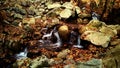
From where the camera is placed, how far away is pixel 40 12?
12625mm

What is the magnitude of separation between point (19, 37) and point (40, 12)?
3.33m

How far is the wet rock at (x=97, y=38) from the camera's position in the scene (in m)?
9.46

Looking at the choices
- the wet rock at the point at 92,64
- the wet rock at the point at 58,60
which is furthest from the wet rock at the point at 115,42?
the wet rock at the point at 58,60

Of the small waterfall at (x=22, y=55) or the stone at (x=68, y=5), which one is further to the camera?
→ the stone at (x=68, y=5)

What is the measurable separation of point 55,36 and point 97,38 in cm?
222

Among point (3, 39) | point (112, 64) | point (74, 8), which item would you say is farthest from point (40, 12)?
point (112, 64)

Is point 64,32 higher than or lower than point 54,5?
lower

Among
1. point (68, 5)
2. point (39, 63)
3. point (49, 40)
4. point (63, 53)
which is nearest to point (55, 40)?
point (49, 40)

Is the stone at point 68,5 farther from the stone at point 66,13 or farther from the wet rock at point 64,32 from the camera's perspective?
the wet rock at point 64,32

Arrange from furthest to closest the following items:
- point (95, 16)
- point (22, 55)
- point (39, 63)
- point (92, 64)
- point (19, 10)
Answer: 1. point (95, 16)
2. point (19, 10)
3. point (22, 55)
4. point (39, 63)
5. point (92, 64)

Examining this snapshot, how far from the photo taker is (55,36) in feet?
34.7

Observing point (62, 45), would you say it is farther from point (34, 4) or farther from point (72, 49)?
point (34, 4)

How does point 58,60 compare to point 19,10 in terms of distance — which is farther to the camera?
point 19,10

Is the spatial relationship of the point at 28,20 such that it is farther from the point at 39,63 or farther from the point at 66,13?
the point at 39,63
